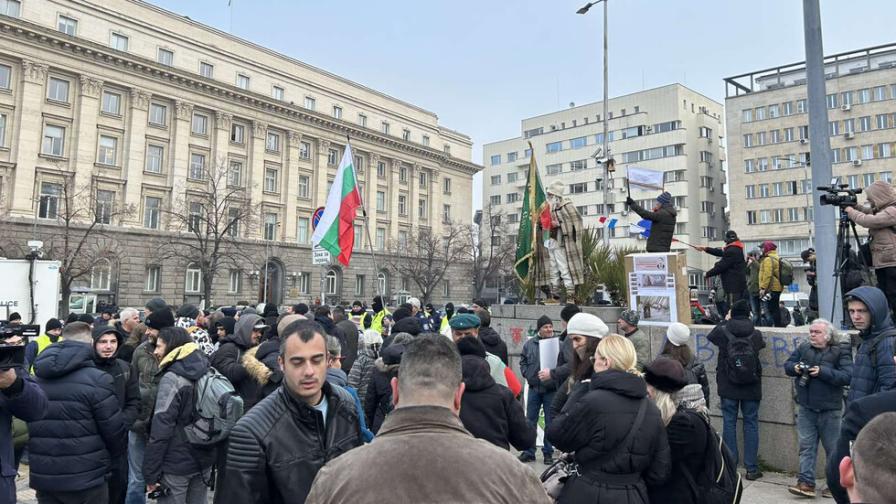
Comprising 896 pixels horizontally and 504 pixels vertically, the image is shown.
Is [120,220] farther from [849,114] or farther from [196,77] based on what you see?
[849,114]

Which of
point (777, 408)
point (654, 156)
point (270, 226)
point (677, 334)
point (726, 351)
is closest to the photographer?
point (677, 334)

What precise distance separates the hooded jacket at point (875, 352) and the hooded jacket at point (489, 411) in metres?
2.53

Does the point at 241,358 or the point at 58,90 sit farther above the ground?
the point at 58,90

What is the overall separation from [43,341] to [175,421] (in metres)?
5.57

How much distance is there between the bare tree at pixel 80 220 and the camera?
33562 mm

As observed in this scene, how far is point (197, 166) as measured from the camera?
150ft

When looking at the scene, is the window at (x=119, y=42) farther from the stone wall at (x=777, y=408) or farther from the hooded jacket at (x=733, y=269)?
the stone wall at (x=777, y=408)

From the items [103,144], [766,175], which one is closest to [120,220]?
[103,144]

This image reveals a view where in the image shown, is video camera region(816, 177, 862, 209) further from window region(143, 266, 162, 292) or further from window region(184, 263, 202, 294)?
window region(184, 263, 202, 294)

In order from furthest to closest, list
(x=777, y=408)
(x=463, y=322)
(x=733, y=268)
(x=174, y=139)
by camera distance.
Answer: (x=174, y=139) → (x=733, y=268) → (x=777, y=408) → (x=463, y=322)

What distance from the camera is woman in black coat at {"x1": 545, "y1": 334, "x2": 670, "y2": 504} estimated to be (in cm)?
314

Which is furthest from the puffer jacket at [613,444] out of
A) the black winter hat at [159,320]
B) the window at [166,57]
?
the window at [166,57]

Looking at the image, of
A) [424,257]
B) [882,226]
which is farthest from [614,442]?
[424,257]

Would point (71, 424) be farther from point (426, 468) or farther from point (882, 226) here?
point (882, 226)
